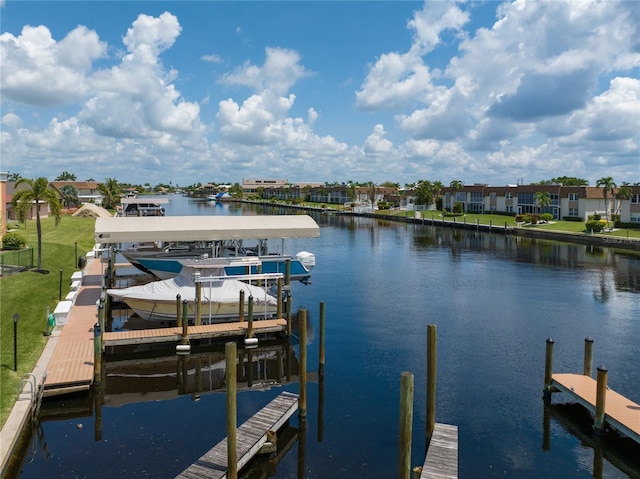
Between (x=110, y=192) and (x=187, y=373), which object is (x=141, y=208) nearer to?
(x=187, y=373)

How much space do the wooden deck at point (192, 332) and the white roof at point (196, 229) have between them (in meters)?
7.50

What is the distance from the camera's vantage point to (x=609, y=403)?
17.7 m

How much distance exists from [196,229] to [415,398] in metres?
17.9

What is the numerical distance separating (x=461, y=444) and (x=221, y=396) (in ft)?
30.7

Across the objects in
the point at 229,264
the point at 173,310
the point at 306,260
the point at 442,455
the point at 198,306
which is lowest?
the point at 442,455

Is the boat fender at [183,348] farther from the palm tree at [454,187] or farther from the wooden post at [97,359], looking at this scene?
the palm tree at [454,187]

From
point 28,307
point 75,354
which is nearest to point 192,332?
point 75,354

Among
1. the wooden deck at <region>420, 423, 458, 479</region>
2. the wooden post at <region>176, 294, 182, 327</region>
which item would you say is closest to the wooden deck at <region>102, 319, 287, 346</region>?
the wooden post at <region>176, 294, 182, 327</region>

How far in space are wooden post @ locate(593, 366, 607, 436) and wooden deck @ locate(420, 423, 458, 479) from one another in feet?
15.6

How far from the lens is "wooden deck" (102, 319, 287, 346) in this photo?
928 inches

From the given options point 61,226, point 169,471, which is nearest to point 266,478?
point 169,471

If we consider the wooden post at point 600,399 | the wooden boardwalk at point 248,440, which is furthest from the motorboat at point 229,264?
→ the wooden post at point 600,399

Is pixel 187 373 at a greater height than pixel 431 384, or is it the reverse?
pixel 431 384

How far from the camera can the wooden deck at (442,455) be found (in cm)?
1387
